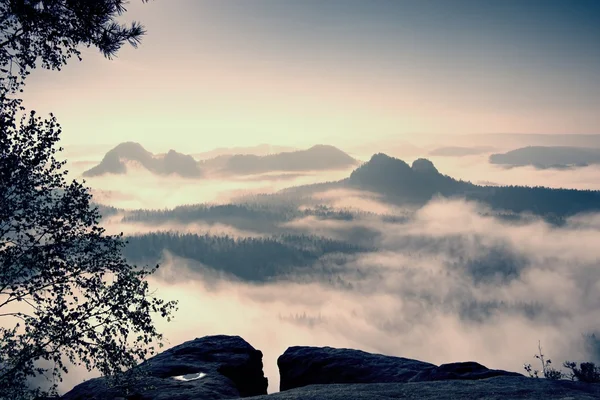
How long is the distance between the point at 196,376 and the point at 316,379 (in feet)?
23.6

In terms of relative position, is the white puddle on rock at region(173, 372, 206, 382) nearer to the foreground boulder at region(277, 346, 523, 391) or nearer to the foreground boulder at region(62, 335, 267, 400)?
the foreground boulder at region(62, 335, 267, 400)

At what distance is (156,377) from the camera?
22062mm

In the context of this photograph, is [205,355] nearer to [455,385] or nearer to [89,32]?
[455,385]

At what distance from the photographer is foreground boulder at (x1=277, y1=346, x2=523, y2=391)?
2062 centimetres

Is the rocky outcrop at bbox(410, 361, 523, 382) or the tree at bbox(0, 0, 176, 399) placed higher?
the tree at bbox(0, 0, 176, 399)

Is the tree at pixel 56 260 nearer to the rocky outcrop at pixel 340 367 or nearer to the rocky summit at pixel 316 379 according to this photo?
the rocky summit at pixel 316 379

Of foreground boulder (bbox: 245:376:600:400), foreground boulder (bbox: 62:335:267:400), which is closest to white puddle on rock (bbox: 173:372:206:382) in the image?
foreground boulder (bbox: 62:335:267:400)

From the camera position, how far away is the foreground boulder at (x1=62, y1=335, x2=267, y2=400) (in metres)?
19.6

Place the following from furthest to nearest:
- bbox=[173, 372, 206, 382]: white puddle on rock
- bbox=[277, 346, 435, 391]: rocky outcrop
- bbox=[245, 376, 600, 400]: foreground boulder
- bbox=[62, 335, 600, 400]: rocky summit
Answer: bbox=[277, 346, 435, 391]: rocky outcrop → bbox=[173, 372, 206, 382]: white puddle on rock → bbox=[62, 335, 600, 400]: rocky summit → bbox=[245, 376, 600, 400]: foreground boulder

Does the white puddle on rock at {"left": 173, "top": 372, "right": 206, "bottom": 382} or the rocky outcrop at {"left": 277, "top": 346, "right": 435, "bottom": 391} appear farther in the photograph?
the rocky outcrop at {"left": 277, "top": 346, "right": 435, "bottom": 391}

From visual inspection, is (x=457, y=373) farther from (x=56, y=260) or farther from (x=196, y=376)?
(x=56, y=260)

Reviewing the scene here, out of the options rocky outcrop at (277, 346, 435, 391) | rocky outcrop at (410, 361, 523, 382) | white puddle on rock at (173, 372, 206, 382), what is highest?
rocky outcrop at (410, 361, 523, 382)

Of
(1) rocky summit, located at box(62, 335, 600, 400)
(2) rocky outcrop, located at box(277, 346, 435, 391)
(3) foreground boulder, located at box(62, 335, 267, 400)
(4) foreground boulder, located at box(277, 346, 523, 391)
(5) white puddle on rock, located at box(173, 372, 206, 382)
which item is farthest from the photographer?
(2) rocky outcrop, located at box(277, 346, 435, 391)

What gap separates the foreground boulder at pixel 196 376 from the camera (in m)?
19.6
